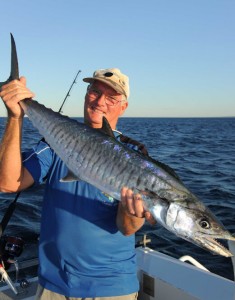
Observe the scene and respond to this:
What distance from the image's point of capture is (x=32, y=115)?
3.33 meters

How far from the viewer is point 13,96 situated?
10.2 feet

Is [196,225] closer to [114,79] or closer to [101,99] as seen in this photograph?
[101,99]

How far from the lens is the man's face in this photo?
3.46 metres

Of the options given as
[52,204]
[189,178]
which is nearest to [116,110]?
[52,204]

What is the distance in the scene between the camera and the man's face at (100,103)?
11.4 ft

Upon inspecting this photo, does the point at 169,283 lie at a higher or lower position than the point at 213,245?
lower

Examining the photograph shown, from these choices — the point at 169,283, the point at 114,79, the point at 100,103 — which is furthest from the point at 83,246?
the point at 169,283

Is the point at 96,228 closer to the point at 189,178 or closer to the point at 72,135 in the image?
the point at 72,135

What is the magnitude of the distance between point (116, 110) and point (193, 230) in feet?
4.62

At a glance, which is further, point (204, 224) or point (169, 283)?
point (169, 283)

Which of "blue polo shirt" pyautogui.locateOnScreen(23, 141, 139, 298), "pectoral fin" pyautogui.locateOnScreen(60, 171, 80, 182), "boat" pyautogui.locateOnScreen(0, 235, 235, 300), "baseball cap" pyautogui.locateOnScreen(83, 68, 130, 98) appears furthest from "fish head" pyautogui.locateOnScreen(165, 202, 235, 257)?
"boat" pyautogui.locateOnScreen(0, 235, 235, 300)

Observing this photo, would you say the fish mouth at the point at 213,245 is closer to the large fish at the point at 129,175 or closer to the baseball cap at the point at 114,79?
the large fish at the point at 129,175

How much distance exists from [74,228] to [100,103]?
3.85 ft

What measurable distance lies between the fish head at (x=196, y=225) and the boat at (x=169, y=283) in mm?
1417
